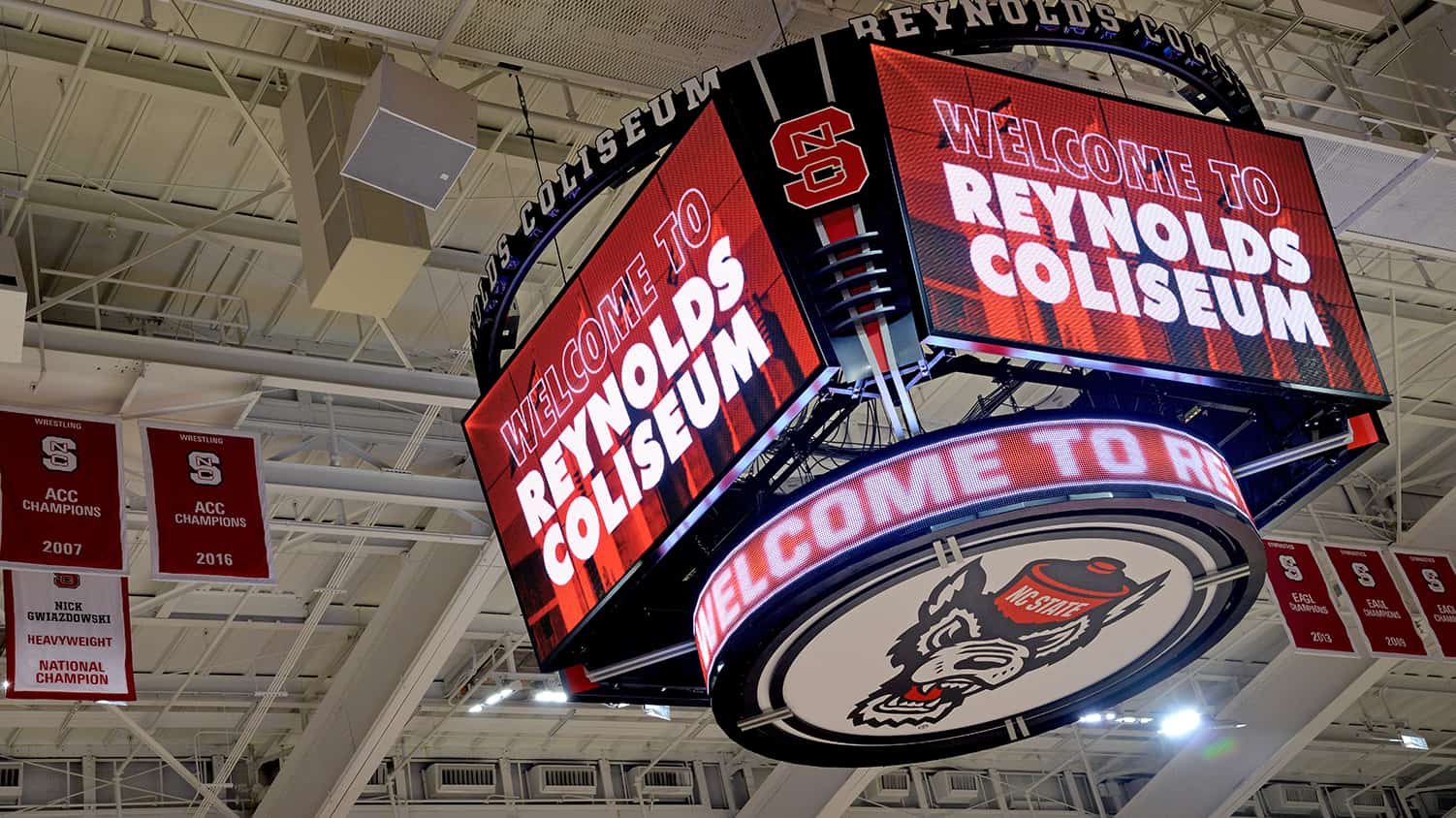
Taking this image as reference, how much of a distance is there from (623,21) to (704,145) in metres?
2.99

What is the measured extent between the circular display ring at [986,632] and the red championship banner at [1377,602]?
949cm

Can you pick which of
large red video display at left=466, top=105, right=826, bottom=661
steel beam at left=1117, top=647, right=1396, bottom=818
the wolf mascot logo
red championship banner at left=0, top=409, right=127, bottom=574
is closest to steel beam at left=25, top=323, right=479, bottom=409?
red championship banner at left=0, top=409, right=127, bottom=574

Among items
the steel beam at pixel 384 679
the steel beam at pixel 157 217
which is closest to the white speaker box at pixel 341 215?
the steel beam at pixel 157 217

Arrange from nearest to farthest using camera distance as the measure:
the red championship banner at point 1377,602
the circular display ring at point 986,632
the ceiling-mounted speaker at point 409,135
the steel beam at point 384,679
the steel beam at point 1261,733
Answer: the circular display ring at point 986,632 → the ceiling-mounted speaker at point 409,135 → the steel beam at point 384,679 → the red championship banner at point 1377,602 → the steel beam at point 1261,733

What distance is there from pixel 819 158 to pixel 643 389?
4.49 feet

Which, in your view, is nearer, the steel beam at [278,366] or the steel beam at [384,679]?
the steel beam at [278,366]

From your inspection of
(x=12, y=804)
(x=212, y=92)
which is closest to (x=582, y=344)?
(x=212, y=92)

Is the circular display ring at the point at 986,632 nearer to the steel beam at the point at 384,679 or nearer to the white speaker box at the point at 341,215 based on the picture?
the white speaker box at the point at 341,215

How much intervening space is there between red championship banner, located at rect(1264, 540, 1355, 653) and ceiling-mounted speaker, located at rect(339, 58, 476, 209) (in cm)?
1061

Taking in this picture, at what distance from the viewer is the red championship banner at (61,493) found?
986 centimetres

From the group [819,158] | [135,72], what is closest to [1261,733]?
[135,72]

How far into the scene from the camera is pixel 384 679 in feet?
56.0

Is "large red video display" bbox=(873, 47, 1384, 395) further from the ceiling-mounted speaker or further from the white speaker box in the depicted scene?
the white speaker box

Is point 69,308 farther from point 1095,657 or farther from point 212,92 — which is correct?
point 1095,657
